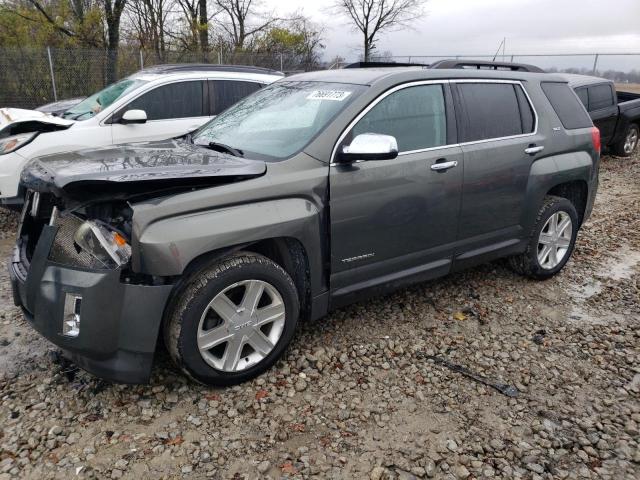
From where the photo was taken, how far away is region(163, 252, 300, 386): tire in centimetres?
261

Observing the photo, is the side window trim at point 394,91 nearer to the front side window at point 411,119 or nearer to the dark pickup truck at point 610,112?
the front side window at point 411,119

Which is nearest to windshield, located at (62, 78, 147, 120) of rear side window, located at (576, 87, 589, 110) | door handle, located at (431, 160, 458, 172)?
door handle, located at (431, 160, 458, 172)

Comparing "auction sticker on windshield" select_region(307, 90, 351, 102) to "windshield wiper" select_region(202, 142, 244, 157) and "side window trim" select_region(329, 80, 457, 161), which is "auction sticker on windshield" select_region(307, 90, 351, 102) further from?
"windshield wiper" select_region(202, 142, 244, 157)

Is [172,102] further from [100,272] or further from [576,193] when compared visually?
[576,193]

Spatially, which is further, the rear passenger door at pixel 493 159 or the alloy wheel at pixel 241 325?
the rear passenger door at pixel 493 159

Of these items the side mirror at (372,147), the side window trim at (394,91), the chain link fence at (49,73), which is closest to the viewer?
the side mirror at (372,147)

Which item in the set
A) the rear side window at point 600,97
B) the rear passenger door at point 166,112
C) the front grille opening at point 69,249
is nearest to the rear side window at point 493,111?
the front grille opening at point 69,249

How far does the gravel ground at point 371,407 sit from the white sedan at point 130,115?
2061mm

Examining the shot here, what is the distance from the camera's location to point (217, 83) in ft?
21.9

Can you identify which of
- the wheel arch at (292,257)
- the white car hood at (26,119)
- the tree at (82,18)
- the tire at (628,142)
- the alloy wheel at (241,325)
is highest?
the tree at (82,18)

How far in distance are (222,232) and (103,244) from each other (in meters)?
0.58

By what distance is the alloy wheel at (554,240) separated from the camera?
438cm

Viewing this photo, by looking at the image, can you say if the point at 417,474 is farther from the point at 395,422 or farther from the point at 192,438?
the point at 192,438

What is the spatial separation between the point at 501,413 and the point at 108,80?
1331 centimetres
